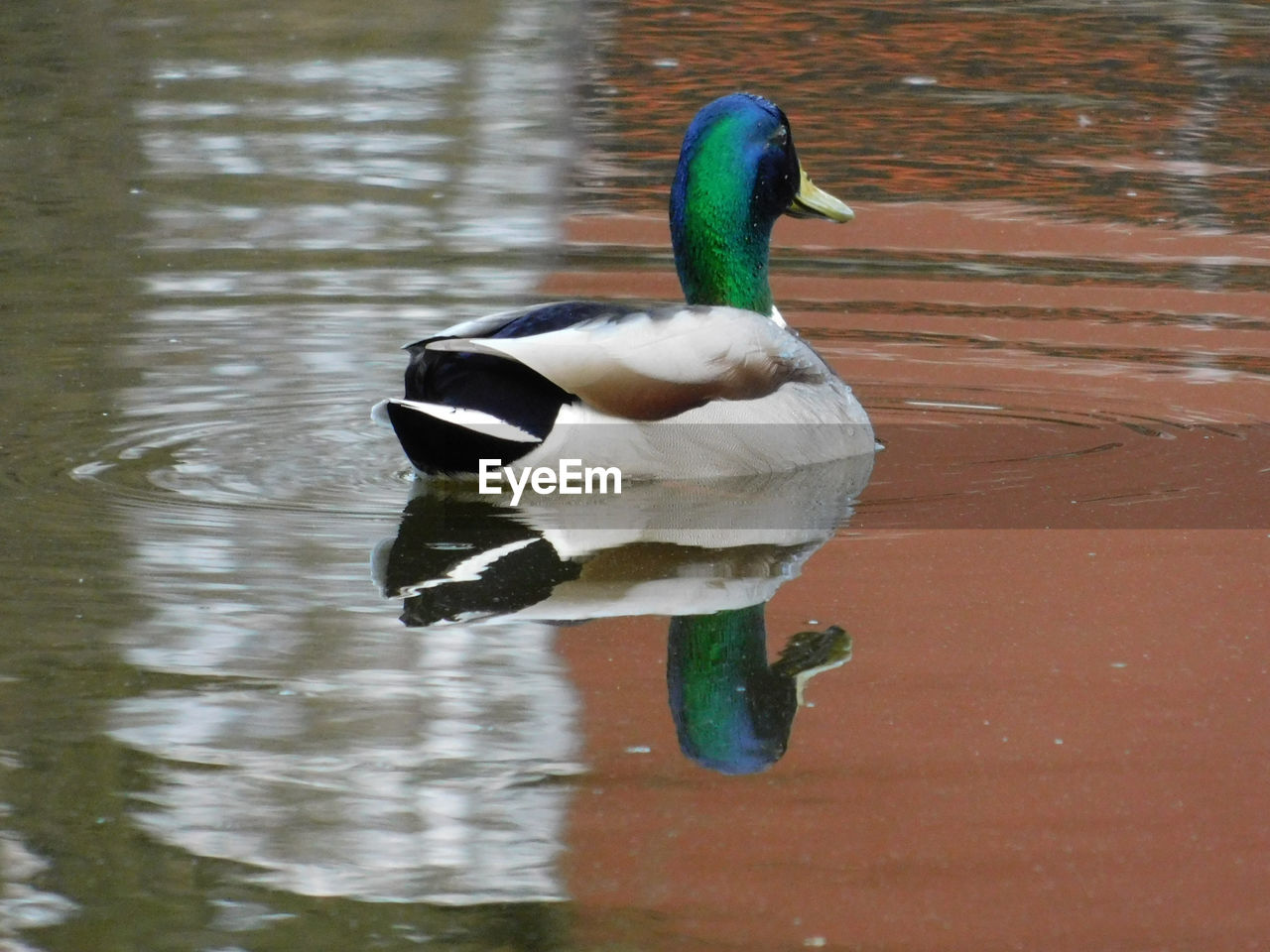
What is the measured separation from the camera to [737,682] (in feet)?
15.3

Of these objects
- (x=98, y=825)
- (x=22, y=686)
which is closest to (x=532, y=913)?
(x=98, y=825)

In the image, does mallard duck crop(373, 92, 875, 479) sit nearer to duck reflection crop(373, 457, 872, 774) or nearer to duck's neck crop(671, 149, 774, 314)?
duck's neck crop(671, 149, 774, 314)

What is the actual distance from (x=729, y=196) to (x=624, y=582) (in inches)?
72.9

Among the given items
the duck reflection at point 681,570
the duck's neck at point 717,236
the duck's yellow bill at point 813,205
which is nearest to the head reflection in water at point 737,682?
the duck reflection at point 681,570

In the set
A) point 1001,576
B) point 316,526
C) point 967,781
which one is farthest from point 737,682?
point 316,526

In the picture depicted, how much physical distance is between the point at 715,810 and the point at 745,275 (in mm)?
3230

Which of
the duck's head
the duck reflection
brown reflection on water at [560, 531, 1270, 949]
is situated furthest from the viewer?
the duck's head

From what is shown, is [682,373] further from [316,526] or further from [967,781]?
[967,781]

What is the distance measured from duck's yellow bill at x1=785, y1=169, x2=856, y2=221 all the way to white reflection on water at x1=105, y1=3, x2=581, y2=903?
4.81ft

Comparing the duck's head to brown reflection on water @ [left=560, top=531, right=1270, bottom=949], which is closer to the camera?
brown reflection on water @ [left=560, top=531, right=1270, bottom=949]

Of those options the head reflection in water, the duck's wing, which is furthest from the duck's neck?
the head reflection in water

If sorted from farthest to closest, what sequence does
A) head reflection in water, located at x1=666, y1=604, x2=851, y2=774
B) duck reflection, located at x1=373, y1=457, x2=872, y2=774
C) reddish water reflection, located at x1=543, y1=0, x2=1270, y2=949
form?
duck reflection, located at x1=373, y1=457, x2=872, y2=774 → head reflection in water, located at x1=666, y1=604, x2=851, y2=774 → reddish water reflection, located at x1=543, y1=0, x2=1270, y2=949

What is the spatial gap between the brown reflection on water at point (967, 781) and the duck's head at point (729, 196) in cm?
170

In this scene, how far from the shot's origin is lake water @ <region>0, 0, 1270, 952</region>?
3740 millimetres
